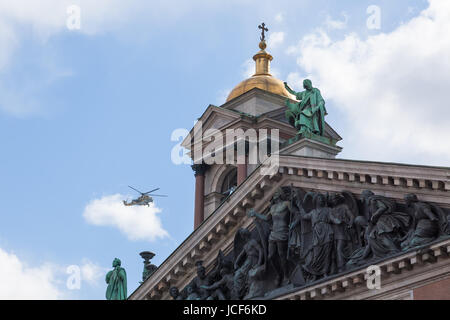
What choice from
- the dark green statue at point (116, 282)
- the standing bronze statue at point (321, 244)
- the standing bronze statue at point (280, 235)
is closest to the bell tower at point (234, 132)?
the dark green statue at point (116, 282)

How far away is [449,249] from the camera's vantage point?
2370 centimetres

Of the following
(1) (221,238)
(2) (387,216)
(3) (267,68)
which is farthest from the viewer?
(3) (267,68)

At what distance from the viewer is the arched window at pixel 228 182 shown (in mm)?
→ 42719

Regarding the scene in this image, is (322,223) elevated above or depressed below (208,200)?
below

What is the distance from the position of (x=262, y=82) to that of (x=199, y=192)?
19.4 ft

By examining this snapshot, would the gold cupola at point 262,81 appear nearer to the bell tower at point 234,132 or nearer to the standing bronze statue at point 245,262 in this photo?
the bell tower at point 234,132

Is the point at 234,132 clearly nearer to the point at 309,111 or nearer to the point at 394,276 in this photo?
the point at 309,111

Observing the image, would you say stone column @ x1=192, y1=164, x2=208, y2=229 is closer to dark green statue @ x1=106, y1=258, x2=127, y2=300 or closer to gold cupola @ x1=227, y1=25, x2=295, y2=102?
gold cupola @ x1=227, y1=25, x2=295, y2=102

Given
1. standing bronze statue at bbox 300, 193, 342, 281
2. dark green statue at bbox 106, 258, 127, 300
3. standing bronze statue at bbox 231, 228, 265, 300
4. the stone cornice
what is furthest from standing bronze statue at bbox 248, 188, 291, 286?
dark green statue at bbox 106, 258, 127, 300

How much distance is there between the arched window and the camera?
42.7 m

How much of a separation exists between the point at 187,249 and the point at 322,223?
270 inches
